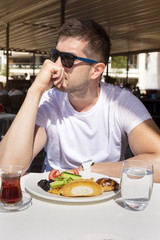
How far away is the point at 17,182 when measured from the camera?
1.06 m

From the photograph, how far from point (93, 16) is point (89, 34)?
28.3 feet

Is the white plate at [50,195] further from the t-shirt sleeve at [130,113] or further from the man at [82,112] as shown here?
the t-shirt sleeve at [130,113]

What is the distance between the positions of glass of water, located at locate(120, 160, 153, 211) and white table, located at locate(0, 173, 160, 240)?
0.03 metres

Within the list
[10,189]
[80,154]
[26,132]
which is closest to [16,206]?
[10,189]

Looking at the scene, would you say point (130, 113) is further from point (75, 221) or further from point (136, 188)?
point (75, 221)

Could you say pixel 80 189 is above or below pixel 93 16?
below

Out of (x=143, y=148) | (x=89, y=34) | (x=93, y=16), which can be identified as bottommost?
(x=143, y=148)

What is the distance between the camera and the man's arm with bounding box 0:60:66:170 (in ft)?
5.11

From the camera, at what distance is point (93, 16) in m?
10.0

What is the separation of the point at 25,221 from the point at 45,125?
100cm

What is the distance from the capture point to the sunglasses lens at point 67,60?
1.83m

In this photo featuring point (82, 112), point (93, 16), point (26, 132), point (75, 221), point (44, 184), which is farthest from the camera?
point (93, 16)

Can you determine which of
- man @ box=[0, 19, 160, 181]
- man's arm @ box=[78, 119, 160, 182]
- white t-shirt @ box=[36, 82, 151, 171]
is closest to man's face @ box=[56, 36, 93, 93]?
Result: man @ box=[0, 19, 160, 181]

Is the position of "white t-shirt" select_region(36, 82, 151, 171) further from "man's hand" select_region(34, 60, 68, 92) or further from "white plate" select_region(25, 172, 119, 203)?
"white plate" select_region(25, 172, 119, 203)
